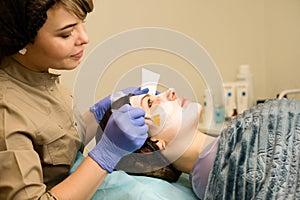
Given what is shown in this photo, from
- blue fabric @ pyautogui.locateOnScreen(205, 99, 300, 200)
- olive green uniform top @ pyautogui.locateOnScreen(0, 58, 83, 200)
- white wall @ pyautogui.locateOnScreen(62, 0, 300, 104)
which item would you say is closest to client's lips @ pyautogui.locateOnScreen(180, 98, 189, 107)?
blue fabric @ pyautogui.locateOnScreen(205, 99, 300, 200)

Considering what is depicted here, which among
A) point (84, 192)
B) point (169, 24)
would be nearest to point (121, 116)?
point (84, 192)

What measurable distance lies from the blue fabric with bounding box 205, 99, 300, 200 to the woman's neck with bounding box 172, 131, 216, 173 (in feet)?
0.58

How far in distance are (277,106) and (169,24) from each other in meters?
1.13

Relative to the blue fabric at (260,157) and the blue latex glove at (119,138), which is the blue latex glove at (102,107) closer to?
the blue latex glove at (119,138)

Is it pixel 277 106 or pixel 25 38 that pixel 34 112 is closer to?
pixel 25 38

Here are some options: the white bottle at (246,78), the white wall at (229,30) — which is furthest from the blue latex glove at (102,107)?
the white bottle at (246,78)

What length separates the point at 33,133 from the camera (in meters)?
0.99

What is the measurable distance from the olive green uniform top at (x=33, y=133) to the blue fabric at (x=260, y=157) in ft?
1.43

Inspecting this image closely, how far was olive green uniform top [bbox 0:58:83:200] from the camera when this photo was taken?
36.2 inches

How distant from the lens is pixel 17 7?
0.93 metres

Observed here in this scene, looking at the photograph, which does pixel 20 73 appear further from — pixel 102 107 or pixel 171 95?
pixel 171 95

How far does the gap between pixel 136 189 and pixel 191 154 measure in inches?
9.7

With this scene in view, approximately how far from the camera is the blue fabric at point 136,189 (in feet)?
3.70

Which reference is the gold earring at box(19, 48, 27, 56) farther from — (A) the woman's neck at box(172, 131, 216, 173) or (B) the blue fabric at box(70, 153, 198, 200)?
(A) the woman's neck at box(172, 131, 216, 173)
